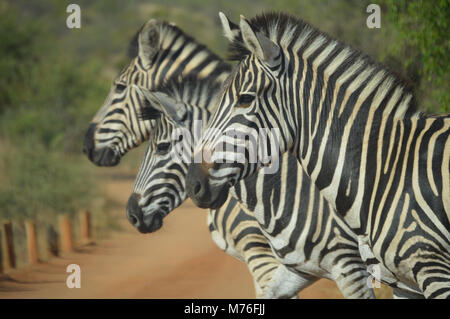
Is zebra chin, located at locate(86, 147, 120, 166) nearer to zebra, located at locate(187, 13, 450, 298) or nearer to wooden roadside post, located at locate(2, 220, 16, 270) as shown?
zebra, located at locate(187, 13, 450, 298)

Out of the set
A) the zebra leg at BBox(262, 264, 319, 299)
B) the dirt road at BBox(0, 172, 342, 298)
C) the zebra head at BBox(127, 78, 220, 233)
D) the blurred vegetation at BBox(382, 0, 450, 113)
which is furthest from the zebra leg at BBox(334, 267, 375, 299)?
the dirt road at BBox(0, 172, 342, 298)

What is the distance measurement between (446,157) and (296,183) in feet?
4.61

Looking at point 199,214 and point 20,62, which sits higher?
point 20,62

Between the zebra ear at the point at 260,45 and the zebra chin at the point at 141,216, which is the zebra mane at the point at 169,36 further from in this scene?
the zebra ear at the point at 260,45

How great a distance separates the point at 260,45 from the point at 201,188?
0.98m

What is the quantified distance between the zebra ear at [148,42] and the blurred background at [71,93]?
251 cm

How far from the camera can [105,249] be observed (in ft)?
37.7

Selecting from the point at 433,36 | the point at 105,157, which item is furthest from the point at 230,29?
the point at 433,36

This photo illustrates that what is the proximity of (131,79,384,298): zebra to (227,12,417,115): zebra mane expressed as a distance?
110cm

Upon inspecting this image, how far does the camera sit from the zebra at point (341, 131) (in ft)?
11.8

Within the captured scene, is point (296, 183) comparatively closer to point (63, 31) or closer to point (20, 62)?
point (20, 62)

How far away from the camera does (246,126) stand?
379 centimetres

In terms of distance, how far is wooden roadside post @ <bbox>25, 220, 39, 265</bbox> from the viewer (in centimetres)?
970

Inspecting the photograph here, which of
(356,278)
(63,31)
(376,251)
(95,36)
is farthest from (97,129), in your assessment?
(63,31)
